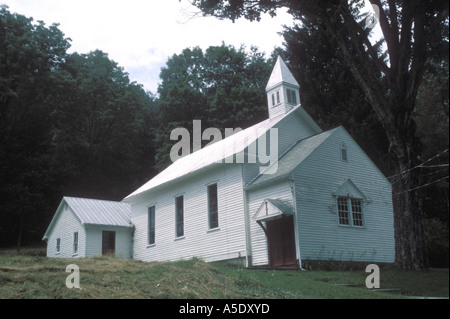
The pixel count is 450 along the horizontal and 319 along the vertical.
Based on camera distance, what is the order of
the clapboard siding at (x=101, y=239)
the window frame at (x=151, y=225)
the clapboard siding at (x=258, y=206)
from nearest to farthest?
the clapboard siding at (x=258, y=206)
the window frame at (x=151, y=225)
the clapboard siding at (x=101, y=239)

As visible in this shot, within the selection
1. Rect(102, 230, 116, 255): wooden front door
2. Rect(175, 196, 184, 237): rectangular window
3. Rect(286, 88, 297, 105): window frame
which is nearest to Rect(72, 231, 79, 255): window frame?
Rect(102, 230, 116, 255): wooden front door

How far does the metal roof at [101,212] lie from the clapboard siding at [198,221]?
1.54m

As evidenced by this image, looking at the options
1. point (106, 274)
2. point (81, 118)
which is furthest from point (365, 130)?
point (81, 118)

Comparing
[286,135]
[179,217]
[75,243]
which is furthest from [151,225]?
[286,135]

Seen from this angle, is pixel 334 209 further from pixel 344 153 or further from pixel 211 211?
pixel 211 211

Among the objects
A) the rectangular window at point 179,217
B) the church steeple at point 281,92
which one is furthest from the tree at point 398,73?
the rectangular window at point 179,217

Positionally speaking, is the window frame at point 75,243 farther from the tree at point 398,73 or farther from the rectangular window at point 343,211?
the tree at point 398,73

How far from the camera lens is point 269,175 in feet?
62.7

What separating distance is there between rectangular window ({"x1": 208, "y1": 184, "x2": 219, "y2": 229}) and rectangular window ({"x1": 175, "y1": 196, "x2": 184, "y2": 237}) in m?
2.66

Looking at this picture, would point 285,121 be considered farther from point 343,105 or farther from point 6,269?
point 6,269

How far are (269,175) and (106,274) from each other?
30.6 ft

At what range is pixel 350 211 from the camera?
64.0 feet

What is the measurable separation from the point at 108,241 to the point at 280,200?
13.7 meters

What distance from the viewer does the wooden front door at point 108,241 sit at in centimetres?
2727
